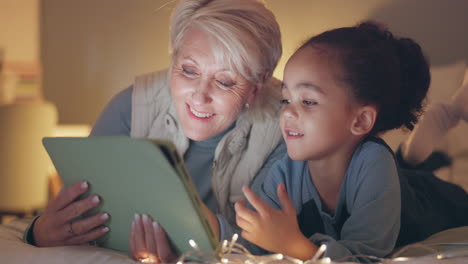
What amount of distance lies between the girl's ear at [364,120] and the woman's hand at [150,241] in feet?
1.60

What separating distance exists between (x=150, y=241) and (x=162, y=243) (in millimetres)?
22

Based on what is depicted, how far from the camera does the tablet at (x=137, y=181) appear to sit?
0.86 metres

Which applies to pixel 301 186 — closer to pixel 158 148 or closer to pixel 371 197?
pixel 371 197

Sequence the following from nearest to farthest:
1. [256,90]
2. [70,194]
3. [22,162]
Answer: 1. [70,194]
2. [256,90]
3. [22,162]

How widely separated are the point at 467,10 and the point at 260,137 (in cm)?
72

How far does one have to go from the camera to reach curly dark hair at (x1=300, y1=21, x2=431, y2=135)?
3.84ft

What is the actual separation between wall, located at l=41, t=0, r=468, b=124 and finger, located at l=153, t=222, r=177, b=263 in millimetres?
747

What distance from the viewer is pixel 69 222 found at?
1075 millimetres

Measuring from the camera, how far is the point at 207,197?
153cm

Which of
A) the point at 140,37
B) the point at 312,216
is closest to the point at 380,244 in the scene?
the point at 312,216

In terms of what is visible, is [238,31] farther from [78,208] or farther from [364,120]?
[78,208]

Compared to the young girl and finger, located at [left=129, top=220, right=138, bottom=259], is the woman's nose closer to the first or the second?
the young girl

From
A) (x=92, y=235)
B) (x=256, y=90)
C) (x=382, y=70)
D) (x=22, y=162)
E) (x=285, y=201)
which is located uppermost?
(x=382, y=70)

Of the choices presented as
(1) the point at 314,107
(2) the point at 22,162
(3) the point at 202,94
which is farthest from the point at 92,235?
(2) the point at 22,162
